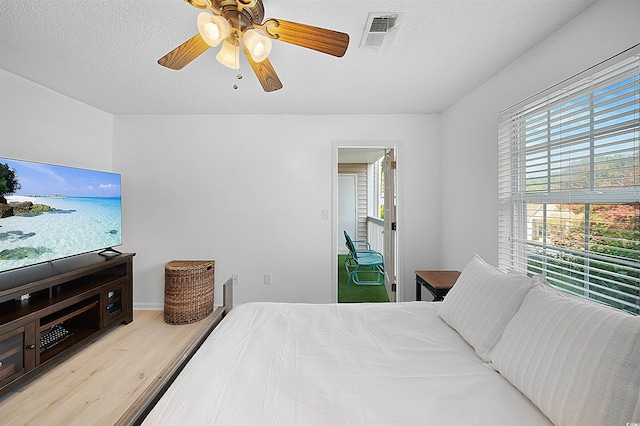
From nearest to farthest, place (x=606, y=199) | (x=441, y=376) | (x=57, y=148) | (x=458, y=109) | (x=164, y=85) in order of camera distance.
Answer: (x=441, y=376) < (x=606, y=199) < (x=164, y=85) < (x=57, y=148) < (x=458, y=109)

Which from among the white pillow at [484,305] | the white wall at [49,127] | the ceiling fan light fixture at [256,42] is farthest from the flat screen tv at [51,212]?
the white pillow at [484,305]

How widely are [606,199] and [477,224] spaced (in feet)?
3.83

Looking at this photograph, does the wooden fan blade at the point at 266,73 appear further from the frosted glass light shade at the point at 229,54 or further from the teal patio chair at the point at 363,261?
the teal patio chair at the point at 363,261

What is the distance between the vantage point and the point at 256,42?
1305mm

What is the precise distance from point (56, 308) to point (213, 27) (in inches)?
96.9

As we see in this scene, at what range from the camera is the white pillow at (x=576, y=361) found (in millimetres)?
788

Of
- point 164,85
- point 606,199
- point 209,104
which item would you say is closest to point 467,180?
point 606,199

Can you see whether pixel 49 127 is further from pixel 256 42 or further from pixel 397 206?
pixel 397 206

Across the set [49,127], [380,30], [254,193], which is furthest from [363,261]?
[49,127]

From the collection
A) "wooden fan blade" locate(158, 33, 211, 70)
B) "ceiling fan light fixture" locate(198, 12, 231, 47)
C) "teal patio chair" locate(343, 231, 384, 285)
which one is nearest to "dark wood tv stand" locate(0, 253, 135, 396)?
"wooden fan blade" locate(158, 33, 211, 70)

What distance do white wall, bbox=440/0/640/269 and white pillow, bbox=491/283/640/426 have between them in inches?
52.7

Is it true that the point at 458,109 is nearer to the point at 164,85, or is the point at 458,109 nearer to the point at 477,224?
the point at 477,224

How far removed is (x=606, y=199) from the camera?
1448 millimetres

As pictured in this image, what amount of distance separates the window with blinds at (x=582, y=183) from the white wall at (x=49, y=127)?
161 inches
